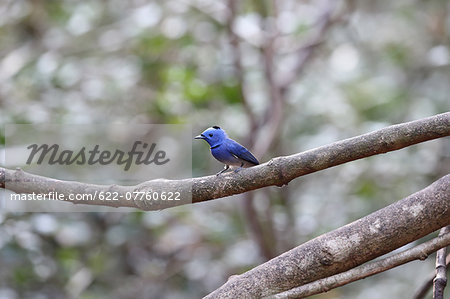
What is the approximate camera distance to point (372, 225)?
2004 millimetres

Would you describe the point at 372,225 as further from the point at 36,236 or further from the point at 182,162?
the point at 182,162

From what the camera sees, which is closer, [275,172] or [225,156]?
[275,172]

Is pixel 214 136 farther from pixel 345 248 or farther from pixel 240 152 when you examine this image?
pixel 345 248

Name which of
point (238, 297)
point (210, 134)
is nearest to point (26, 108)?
point (210, 134)

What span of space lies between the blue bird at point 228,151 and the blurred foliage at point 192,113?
5.54ft

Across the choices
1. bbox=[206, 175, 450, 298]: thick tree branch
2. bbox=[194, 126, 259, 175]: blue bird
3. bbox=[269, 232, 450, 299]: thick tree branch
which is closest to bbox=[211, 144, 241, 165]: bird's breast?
bbox=[194, 126, 259, 175]: blue bird

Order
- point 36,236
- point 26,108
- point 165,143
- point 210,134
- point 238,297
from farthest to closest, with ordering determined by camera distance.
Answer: point 165,143 < point 26,108 < point 36,236 < point 210,134 < point 238,297

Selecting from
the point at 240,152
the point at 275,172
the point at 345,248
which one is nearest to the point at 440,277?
the point at 345,248

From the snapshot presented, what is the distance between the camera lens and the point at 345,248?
1.98m

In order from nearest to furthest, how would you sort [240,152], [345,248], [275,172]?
[275,172]
[345,248]
[240,152]

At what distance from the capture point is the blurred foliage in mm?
4098

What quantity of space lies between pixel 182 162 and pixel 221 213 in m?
0.62

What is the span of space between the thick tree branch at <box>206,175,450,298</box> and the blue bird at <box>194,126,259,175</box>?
1.21ft

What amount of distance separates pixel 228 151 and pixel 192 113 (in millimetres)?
2786
